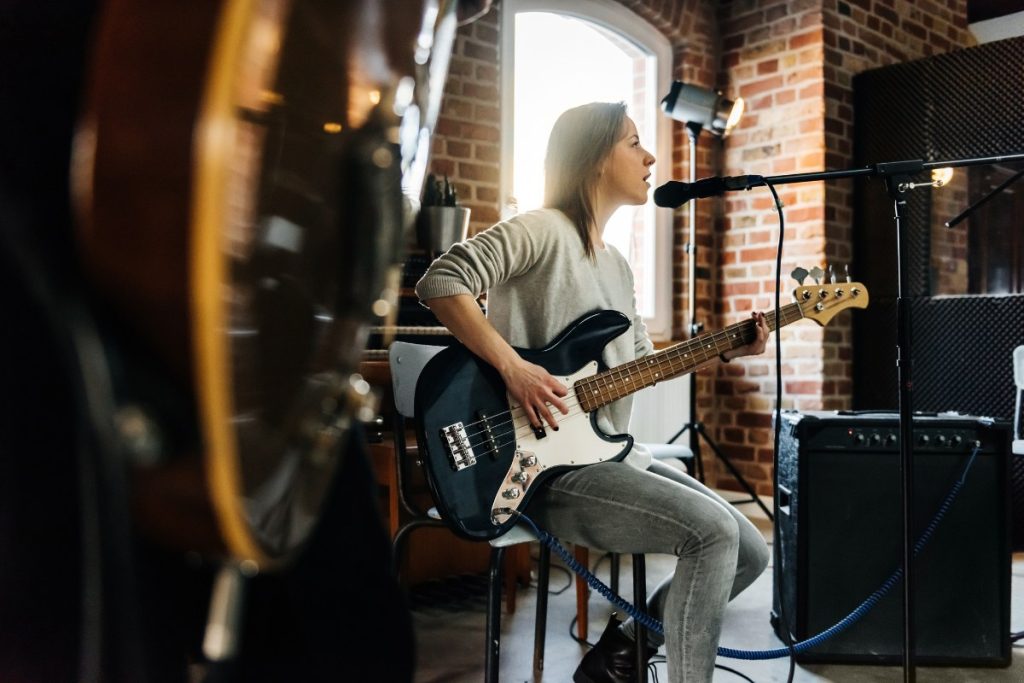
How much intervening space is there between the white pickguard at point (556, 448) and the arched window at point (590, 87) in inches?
75.0

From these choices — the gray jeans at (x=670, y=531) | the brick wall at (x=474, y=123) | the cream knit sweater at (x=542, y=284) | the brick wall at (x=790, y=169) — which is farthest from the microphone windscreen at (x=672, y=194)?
the brick wall at (x=790, y=169)

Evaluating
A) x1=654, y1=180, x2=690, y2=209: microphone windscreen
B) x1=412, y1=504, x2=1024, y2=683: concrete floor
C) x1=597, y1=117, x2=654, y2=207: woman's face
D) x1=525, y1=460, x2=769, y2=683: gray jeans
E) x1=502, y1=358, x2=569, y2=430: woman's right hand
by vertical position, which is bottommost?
x1=412, y1=504, x2=1024, y2=683: concrete floor

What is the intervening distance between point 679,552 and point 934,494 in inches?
37.8

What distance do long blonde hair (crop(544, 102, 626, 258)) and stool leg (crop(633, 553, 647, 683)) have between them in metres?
0.76

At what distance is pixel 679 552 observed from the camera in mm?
1514

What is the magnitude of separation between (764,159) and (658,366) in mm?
2507

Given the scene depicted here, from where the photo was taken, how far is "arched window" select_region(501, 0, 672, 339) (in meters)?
3.54

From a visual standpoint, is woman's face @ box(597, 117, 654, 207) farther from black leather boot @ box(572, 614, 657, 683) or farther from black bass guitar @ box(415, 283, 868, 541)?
black leather boot @ box(572, 614, 657, 683)

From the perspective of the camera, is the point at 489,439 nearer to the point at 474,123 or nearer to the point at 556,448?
the point at 556,448

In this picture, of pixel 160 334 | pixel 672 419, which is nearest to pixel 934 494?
pixel 672 419

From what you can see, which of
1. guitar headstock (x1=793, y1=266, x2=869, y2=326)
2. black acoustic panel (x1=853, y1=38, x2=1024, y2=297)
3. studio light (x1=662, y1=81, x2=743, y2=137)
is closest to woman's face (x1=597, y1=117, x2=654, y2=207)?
guitar headstock (x1=793, y1=266, x2=869, y2=326)

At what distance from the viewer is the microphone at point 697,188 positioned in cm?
159

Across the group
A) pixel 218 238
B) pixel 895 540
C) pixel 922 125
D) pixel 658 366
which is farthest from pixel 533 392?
pixel 922 125

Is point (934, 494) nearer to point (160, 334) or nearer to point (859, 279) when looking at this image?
point (859, 279)
